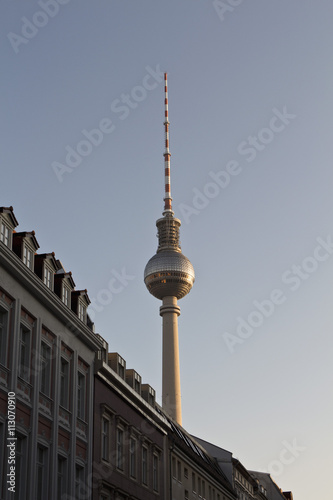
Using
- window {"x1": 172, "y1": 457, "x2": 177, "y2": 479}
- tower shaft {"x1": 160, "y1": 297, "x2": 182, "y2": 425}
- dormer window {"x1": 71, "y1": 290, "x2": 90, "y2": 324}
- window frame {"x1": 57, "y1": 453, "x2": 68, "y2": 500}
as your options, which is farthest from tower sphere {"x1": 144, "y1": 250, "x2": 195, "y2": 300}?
window frame {"x1": 57, "y1": 453, "x2": 68, "y2": 500}

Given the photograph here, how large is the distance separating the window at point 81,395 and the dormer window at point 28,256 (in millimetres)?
6597

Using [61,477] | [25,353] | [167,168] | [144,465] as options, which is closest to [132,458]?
[144,465]

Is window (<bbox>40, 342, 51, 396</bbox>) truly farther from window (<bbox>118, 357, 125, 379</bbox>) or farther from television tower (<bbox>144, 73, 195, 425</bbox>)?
television tower (<bbox>144, 73, 195, 425</bbox>)

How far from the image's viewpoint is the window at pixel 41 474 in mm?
30625

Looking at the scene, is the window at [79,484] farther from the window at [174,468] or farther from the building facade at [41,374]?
the window at [174,468]

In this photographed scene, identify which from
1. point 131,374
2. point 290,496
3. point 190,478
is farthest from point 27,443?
point 290,496

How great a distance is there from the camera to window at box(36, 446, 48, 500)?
100ft

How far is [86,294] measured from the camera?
39.2 meters

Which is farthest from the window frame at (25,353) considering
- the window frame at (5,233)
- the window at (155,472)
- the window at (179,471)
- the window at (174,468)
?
the window at (179,471)

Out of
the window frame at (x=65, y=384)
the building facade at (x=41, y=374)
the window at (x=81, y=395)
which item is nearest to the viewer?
the building facade at (x=41, y=374)

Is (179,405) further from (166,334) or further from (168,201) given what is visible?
(168,201)

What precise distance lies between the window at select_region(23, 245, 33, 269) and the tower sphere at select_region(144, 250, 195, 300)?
397 ft

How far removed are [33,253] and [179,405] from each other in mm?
115178

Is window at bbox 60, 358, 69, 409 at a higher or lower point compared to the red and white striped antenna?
lower
